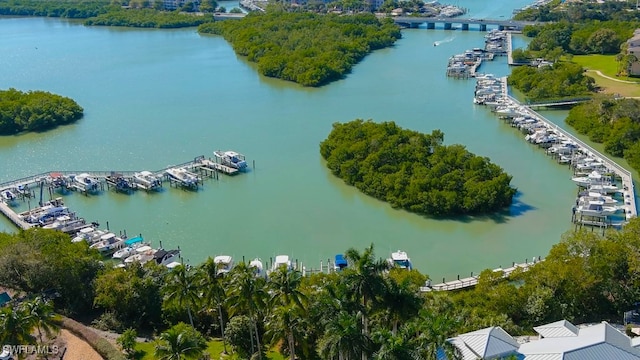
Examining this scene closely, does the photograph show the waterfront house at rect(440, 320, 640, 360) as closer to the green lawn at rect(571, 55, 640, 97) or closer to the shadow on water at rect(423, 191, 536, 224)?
the shadow on water at rect(423, 191, 536, 224)

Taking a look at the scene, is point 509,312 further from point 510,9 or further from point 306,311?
point 510,9

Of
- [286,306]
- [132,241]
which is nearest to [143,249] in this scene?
[132,241]

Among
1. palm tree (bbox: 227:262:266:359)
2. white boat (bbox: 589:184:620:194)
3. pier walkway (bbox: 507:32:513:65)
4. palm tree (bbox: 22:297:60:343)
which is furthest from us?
pier walkway (bbox: 507:32:513:65)

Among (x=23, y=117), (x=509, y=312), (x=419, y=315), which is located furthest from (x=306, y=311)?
(x=23, y=117)

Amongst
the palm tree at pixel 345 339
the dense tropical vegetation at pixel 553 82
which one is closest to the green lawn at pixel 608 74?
the dense tropical vegetation at pixel 553 82

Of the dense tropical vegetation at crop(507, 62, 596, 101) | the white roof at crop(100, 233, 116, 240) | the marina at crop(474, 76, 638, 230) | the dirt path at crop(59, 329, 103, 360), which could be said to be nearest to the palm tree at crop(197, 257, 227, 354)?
the dirt path at crop(59, 329, 103, 360)

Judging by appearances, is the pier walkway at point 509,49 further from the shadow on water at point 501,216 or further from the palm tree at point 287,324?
the palm tree at point 287,324

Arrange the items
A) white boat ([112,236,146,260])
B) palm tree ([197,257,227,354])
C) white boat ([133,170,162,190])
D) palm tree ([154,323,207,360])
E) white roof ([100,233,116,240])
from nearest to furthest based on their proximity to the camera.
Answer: palm tree ([154,323,207,360]) → palm tree ([197,257,227,354]) → white boat ([112,236,146,260]) → white roof ([100,233,116,240]) → white boat ([133,170,162,190])
